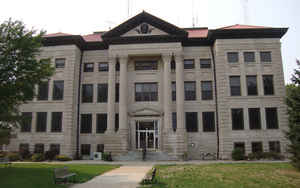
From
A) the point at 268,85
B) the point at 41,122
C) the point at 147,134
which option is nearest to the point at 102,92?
the point at 147,134

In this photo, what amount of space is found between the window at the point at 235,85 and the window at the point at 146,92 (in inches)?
361

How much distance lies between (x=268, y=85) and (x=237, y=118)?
553cm

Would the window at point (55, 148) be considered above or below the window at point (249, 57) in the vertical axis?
below

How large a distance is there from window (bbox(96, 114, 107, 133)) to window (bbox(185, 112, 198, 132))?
10264 millimetres

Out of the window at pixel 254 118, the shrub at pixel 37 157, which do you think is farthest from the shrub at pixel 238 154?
the shrub at pixel 37 157

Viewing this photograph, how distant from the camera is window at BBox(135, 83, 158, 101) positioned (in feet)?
105

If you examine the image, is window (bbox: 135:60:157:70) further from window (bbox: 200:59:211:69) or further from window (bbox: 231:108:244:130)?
window (bbox: 231:108:244:130)

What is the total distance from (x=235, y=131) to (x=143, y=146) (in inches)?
429

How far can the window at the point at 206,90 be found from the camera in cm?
3138

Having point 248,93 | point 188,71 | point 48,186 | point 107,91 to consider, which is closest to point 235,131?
point 248,93

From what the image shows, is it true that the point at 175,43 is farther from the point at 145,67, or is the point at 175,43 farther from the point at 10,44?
the point at 10,44

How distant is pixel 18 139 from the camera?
31109mm

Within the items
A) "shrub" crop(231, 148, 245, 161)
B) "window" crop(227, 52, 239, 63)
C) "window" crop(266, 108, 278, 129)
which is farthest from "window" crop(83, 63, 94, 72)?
"window" crop(266, 108, 278, 129)

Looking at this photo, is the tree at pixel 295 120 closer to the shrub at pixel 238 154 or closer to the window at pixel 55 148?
the shrub at pixel 238 154
